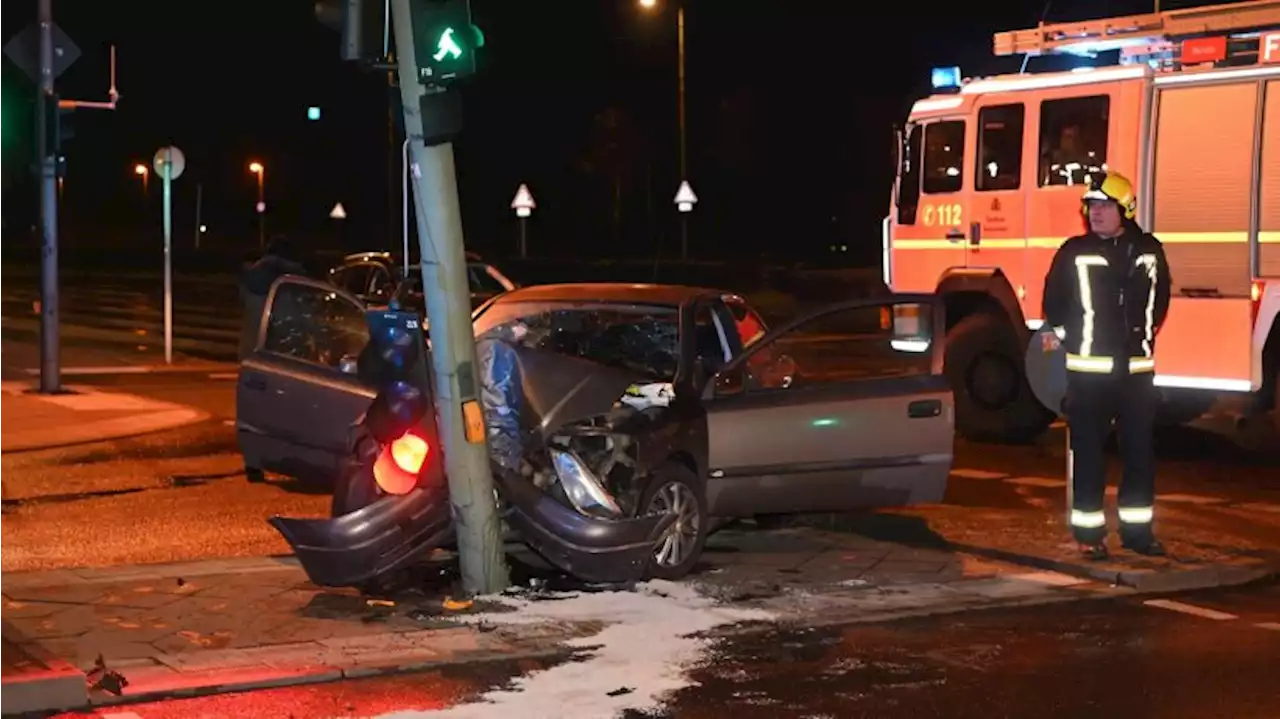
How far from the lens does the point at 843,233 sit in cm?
6100

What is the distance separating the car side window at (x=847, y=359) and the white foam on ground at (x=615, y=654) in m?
1.51

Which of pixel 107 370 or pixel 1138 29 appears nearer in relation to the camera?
pixel 1138 29

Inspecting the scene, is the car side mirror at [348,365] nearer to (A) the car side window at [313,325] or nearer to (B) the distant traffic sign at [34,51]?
(A) the car side window at [313,325]

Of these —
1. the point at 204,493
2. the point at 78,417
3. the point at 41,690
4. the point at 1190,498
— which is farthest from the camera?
the point at 78,417

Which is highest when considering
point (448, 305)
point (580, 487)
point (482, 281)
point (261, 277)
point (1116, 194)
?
point (1116, 194)

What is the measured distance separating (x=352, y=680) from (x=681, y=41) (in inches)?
1300

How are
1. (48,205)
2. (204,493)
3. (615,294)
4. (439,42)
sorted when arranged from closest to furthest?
(439,42), (615,294), (204,493), (48,205)

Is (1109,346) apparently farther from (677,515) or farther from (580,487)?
(580,487)

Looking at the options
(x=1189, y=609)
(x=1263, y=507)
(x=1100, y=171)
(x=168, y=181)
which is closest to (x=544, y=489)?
(x=1189, y=609)

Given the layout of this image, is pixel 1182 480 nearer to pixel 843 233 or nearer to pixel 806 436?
pixel 806 436

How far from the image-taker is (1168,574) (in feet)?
29.9

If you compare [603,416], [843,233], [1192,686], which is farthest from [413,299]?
[843,233]

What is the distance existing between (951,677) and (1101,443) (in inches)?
120

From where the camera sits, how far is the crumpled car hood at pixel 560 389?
8602mm
